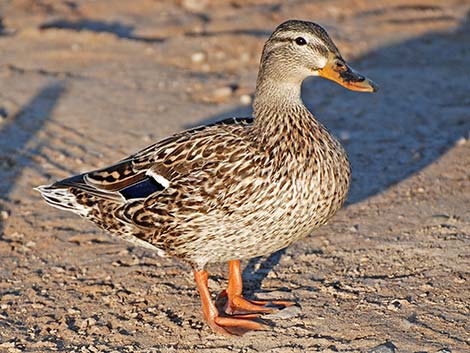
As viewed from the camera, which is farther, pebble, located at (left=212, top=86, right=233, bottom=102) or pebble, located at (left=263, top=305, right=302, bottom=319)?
pebble, located at (left=212, top=86, right=233, bottom=102)

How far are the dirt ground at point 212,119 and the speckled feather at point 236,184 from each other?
585 millimetres

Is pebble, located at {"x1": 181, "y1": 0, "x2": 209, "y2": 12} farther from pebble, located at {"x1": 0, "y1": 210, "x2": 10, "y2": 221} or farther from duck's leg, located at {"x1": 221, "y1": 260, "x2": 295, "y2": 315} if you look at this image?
duck's leg, located at {"x1": 221, "y1": 260, "x2": 295, "y2": 315}

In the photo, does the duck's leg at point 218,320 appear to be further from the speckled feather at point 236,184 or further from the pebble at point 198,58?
the pebble at point 198,58

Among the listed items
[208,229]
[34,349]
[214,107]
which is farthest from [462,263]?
[214,107]

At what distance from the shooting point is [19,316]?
6.09 m

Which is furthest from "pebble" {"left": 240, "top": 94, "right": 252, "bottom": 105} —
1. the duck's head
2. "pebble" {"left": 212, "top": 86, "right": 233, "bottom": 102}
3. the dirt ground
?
the duck's head

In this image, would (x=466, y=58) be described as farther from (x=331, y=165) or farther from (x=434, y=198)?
(x=331, y=165)

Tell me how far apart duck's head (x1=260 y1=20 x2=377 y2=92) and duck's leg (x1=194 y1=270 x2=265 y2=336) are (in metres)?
1.46

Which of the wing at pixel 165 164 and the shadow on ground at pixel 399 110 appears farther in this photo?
the shadow on ground at pixel 399 110

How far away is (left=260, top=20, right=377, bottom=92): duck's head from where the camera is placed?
5.90 m

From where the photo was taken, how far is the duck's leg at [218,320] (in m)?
5.79

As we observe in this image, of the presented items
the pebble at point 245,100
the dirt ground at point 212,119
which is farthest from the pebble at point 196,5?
the pebble at point 245,100

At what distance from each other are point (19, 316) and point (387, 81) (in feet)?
18.2

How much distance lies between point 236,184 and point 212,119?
371 centimetres
